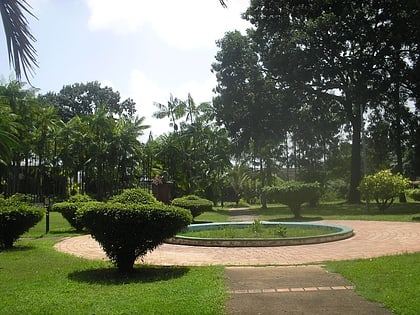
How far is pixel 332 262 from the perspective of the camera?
887cm

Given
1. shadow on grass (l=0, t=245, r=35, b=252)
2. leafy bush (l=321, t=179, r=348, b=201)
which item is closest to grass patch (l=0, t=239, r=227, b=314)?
shadow on grass (l=0, t=245, r=35, b=252)

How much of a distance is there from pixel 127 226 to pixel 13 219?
5.15 metres

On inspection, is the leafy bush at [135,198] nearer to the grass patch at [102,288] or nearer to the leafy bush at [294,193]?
the grass patch at [102,288]

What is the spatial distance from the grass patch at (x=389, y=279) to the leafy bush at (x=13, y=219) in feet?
23.8

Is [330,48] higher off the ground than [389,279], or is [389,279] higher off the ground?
[330,48]

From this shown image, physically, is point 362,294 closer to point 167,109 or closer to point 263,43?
point 263,43

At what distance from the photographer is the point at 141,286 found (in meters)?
6.76

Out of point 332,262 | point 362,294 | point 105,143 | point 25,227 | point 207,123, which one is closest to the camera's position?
point 362,294

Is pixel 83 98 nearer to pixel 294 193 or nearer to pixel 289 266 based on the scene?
pixel 294 193

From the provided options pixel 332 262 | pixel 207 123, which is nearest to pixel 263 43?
pixel 207 123

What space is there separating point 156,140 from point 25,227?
2464 cm

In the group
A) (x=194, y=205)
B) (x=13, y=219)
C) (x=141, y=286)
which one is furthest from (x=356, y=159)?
(x=141, y=286)

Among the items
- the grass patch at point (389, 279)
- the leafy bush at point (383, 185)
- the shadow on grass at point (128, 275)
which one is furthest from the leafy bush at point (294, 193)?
the shadow on grass at point (128, 275)

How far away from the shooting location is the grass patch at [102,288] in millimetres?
5398
